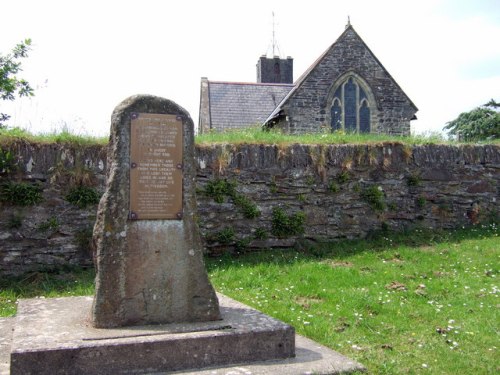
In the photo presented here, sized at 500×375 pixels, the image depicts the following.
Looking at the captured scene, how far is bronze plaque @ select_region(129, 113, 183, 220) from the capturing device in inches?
182

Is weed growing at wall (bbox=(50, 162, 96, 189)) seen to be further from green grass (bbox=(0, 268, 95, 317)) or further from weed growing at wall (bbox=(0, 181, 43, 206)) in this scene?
green grass (bbox=(0, 268, 95, 317))

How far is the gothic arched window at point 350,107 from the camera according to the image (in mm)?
22281

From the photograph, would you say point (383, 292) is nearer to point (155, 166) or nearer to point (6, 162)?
point (155, 166)

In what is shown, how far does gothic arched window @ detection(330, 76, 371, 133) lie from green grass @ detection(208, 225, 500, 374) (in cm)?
1234

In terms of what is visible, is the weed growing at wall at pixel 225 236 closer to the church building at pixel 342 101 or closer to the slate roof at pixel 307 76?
the church building at pixel 342 101

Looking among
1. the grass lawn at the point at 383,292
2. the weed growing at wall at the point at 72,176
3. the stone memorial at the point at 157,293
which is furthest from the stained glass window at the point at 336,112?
the stone memorial at the point at 157,293

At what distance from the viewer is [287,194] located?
10039mm

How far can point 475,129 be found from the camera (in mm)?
27797

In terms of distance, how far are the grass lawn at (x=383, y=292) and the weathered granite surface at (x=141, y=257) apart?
5.06 feet

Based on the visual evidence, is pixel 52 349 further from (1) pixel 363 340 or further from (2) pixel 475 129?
(2) pixel 475 129

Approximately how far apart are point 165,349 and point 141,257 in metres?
0.87

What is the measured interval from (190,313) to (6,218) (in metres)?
5.05

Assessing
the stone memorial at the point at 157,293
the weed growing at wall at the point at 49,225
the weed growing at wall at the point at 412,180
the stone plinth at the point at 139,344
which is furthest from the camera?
the weed growing at wall at the point at 412,180

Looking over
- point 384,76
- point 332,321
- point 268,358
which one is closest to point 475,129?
point 384,76
